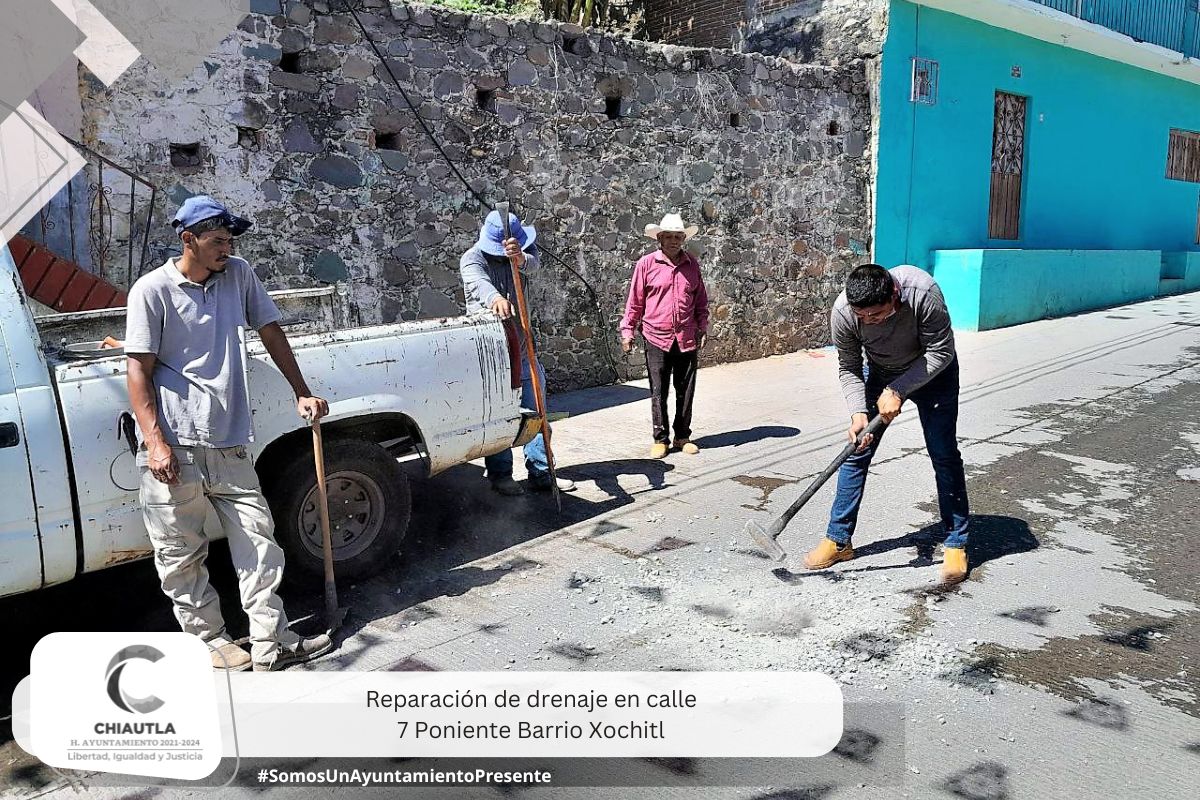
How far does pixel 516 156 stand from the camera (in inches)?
345

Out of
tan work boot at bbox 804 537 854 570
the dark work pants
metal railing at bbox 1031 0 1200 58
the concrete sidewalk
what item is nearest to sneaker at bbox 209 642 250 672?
the concrete sidewalk

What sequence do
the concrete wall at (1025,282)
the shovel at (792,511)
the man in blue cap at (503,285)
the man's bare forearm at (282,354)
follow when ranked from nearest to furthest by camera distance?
the man's bare forearm at (282,354) → the shovel at (792,511) → the man in blue cap at (503,285) → the concrete wall at (1025,282)

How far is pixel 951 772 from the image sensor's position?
117 inches

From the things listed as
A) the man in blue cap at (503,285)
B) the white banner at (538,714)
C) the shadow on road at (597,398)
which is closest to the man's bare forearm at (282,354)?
the white banner at (538,714)

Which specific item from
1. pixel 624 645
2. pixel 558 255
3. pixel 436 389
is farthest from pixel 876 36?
pixel 624 645

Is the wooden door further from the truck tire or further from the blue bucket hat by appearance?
the truck tire

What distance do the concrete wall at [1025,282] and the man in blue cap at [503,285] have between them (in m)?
7.71

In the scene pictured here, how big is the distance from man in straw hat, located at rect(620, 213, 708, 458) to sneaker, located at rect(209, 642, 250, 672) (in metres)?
3.75

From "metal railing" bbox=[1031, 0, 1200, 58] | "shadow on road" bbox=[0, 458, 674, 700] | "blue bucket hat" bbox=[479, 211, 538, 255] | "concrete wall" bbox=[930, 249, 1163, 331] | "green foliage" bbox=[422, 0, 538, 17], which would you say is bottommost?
"shadow on road" bbox=[0, 458, 674, 700]

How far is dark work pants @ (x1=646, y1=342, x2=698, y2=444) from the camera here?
23.2 feet

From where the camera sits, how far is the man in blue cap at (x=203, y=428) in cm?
350

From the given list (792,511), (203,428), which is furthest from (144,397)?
(792,511)

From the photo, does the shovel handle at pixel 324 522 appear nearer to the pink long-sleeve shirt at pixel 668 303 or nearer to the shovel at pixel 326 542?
the shovel at pixel 326 542

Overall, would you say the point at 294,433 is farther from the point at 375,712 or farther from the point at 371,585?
the point at 375,712
